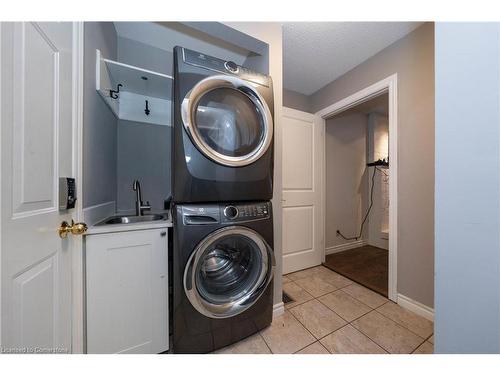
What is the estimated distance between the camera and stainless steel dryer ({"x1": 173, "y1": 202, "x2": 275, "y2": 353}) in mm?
937

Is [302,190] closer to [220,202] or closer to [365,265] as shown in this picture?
[365,265]

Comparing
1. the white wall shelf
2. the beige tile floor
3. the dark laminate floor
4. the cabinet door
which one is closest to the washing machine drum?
the cabinet door

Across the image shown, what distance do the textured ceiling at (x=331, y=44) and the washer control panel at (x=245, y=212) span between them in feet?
A: 5.03

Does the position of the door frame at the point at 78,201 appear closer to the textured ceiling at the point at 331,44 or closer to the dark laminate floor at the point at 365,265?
the textured ceiling at the point at 331,44

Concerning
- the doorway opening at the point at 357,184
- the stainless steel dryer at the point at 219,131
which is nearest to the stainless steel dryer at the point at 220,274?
the stainless steel dryer at the point at 219,131

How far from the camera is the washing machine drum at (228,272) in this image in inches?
37.6

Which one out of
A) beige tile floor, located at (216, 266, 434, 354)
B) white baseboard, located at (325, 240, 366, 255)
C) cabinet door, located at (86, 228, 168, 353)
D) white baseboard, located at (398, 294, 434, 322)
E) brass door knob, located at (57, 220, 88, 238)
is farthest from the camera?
white baseboard, located at (325, 240, 366, 255)

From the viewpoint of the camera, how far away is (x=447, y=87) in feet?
1.94

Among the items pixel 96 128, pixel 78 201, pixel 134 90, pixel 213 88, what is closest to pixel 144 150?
pixel 134 90

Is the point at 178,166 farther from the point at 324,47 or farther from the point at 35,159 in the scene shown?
the point at 324,47

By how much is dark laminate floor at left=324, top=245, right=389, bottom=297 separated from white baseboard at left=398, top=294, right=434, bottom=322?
0.46 feet

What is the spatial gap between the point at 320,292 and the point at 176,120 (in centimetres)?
192

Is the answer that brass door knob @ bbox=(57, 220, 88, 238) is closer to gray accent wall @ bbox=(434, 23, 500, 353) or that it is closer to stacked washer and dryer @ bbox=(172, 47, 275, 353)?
stacked washer and dryer @ bbox=(172, 47, 275, 353)

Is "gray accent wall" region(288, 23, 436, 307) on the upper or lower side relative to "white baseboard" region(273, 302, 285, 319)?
upper
